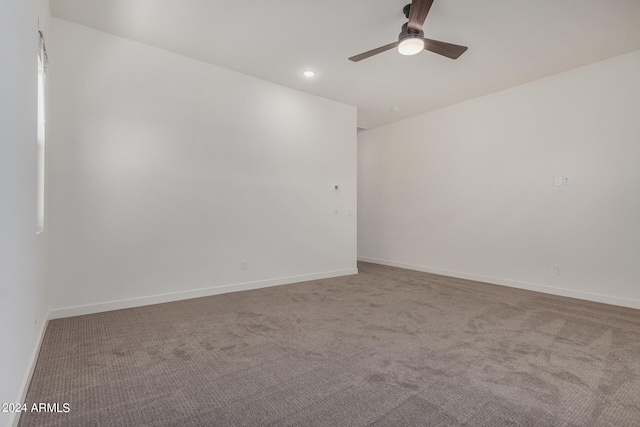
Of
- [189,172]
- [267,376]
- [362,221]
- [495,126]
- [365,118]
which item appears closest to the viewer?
[267,376]

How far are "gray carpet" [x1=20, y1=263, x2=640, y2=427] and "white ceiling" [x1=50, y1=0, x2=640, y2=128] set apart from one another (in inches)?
111

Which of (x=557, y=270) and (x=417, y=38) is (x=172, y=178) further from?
(x=557, y=270)

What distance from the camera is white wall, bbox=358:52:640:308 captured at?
3.62m

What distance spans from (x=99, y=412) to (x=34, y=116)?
1834 mm

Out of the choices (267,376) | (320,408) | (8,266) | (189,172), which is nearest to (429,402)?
(320,408)

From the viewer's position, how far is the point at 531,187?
14.3 ft

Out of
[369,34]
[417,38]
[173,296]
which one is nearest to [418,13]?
[417,38]

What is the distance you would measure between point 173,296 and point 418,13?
372 centimetres

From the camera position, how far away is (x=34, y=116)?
2.03 metres

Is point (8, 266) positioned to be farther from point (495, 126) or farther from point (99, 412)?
point (495, 126)

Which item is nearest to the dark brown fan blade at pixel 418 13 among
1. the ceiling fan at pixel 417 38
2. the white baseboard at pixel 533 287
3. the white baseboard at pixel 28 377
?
the ceiling fan at pixel 417 38

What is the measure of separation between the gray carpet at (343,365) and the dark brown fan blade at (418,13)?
2.60 metres

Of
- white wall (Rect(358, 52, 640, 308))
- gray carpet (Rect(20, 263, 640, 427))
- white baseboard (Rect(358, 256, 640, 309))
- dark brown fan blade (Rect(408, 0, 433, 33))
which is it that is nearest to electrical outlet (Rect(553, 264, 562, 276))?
white wall (Rect(358, 52, 640, 308))

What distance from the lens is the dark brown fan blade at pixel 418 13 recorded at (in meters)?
Result: 2.37
